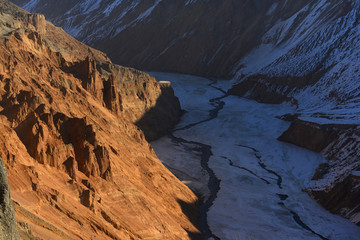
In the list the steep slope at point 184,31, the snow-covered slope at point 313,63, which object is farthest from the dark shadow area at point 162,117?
the steep slope at point 184,31

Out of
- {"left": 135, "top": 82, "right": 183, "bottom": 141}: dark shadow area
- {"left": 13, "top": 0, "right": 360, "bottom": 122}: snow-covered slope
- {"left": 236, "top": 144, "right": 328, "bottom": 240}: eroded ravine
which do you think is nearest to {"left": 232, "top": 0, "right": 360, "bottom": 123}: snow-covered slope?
{"left": 13, "top": 0, "right": 360, "bottom": 122}: snow-covered slope

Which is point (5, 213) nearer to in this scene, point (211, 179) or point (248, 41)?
point (211, 179)

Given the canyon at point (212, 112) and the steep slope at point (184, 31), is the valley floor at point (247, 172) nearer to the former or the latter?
the canyon at point (212, 112)

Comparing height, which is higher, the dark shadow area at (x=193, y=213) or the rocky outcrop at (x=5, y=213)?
the rocky outcrop at (x=5, y=213)

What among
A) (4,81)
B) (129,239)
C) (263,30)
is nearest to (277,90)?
(263,30)

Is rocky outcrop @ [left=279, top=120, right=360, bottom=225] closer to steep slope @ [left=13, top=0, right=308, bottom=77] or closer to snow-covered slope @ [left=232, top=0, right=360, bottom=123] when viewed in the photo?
snow-covered slope @ [left=232, top=0, right=360, bottom=123]

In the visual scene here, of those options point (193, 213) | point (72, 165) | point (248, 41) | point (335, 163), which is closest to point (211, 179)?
point (335, 163)

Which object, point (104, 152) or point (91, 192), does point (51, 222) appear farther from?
point (104, 152)
